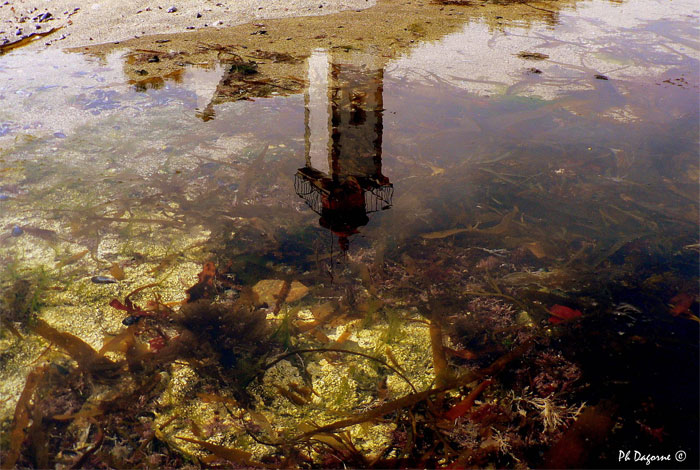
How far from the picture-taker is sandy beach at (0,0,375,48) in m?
4.75

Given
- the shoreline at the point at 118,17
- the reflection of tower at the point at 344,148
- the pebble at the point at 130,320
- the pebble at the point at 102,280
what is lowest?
the pebble at the point at 130,320

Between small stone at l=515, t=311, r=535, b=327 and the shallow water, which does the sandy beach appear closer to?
the shallow water

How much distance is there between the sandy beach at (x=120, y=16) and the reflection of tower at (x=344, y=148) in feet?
6.36

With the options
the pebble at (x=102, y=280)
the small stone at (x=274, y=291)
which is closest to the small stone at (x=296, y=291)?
the small stone at (x=274, y=291)

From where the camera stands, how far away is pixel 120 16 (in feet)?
16.8

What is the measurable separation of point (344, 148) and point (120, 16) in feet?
12.9

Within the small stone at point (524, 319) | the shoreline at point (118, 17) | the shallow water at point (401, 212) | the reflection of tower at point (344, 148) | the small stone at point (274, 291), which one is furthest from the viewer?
the shoreline at point (118, 17)

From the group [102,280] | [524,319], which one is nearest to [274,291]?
[102,280]

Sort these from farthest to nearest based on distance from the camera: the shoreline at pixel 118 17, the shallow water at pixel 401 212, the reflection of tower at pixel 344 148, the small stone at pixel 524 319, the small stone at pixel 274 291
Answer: the shoreline at pixel 118 17 < the reflection of tower at pixel 344 148 < the small stone at pixel 274 291 < the small stone at pixel 524 319 < the shallow water at pixel 401 212

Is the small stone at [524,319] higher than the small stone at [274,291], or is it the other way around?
the small stone at [274,291]

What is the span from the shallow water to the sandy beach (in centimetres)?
78

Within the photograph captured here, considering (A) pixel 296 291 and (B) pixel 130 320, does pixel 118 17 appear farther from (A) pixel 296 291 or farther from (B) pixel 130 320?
(A) pixel 296 291

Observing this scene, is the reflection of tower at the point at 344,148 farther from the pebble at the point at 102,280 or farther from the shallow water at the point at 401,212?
the pebble at the point at 102,280

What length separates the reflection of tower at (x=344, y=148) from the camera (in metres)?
2.47
